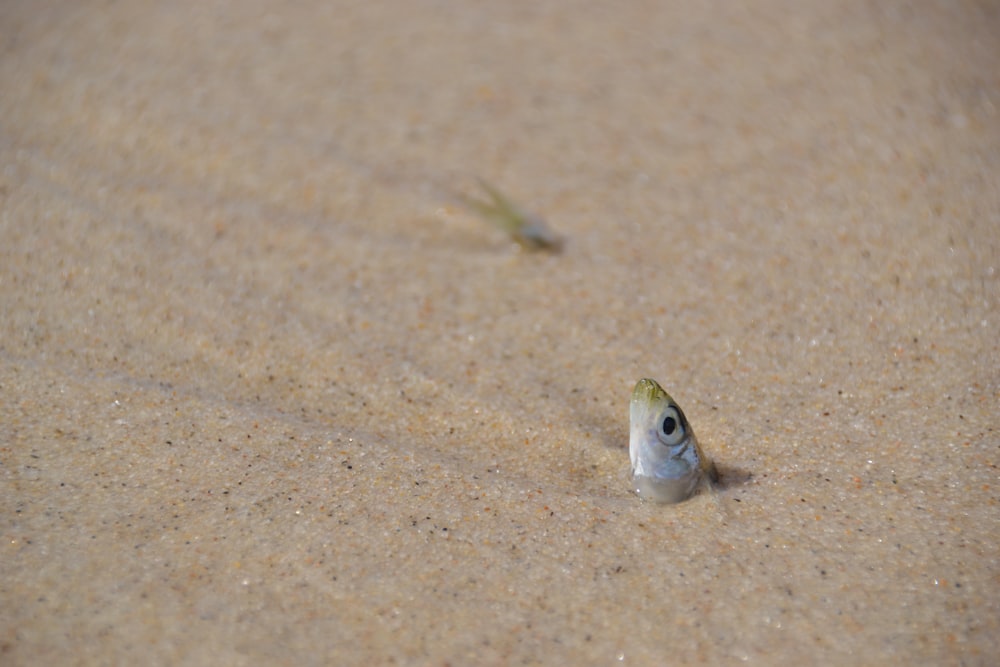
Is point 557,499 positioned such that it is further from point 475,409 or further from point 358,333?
point 358,333

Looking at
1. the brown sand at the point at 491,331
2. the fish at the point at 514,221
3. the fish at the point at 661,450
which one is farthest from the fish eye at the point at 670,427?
the fish at the point at 514,221

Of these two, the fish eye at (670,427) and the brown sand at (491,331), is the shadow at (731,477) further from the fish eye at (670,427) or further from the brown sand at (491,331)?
the fish eye at (670,427)

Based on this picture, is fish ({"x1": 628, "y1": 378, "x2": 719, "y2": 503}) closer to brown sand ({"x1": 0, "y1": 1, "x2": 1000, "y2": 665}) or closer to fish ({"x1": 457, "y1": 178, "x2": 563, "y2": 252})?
brown sand ({"x1": 0, "y1": 1, "x2": 1000, "y2": 665})

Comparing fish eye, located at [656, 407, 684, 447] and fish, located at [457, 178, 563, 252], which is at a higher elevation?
fish eye, located at [656, 407, 684, 447]

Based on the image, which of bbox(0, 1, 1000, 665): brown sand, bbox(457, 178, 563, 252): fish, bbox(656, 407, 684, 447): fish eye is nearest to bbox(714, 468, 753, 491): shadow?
bbox(0, 1, 1000, 665): brown sand

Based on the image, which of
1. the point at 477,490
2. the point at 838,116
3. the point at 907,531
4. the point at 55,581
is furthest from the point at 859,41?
the point at 55,581

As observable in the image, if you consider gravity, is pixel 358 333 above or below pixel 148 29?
below
